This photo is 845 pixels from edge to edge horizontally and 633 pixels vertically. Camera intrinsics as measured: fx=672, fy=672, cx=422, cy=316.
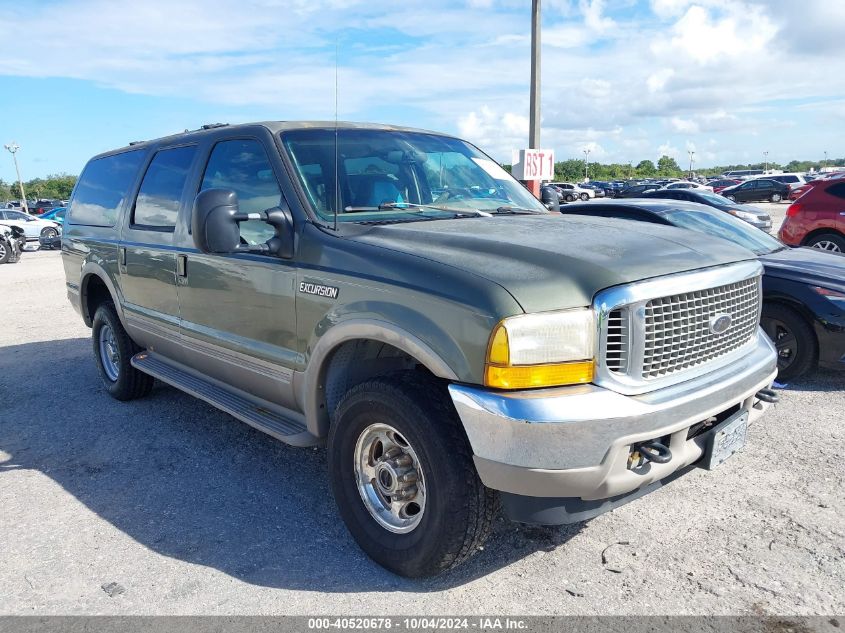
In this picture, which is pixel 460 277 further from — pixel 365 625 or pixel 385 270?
pixel 365 625

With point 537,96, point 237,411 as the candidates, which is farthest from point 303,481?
point 537,96

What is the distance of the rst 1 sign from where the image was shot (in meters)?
14.0

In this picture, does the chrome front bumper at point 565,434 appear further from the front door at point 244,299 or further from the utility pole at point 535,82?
the utility pole at point 535,82

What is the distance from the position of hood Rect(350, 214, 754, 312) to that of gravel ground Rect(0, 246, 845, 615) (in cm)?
134

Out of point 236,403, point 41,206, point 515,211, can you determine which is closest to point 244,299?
point 236,403

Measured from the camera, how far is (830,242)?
10328 mm

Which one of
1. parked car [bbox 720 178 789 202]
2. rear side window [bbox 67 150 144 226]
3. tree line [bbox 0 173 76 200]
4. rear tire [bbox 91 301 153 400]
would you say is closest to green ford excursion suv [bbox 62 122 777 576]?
rear side window [bbox 67 150 144 226]

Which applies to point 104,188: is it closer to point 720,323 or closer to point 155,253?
point 155,253

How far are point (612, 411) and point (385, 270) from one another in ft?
3.58

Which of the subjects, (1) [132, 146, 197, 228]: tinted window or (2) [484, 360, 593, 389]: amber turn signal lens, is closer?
(2) [484, 360, 593, 389]: amber turn signal lens

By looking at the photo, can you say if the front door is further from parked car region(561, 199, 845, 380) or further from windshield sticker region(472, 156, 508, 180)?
parked car region(561, 199, 845, 380)

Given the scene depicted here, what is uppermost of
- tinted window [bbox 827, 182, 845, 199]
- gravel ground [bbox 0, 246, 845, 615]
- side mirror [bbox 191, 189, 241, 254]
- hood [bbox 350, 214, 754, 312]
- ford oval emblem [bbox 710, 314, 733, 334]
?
tinted window [bbox 827, 182, 845, 199]

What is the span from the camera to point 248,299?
366cm

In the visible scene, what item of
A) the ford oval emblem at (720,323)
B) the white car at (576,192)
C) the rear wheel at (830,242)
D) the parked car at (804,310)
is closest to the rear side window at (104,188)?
the ford oval emblem at (720,323)
